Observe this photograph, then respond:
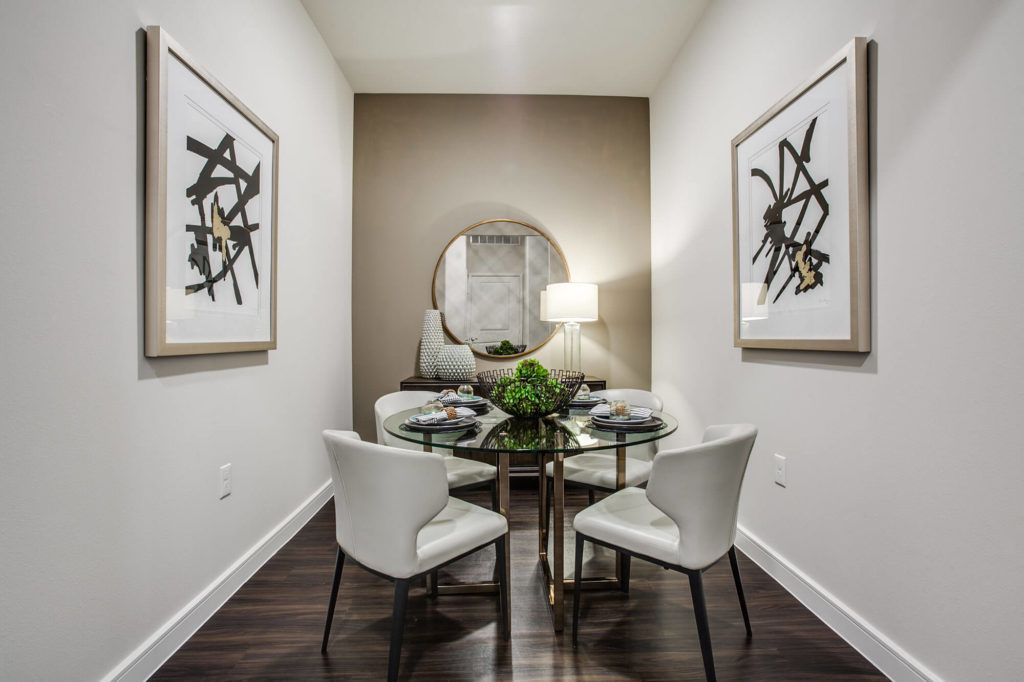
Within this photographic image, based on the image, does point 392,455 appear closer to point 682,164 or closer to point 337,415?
point 337,415

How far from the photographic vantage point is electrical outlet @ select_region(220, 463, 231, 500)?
1799 millimetres

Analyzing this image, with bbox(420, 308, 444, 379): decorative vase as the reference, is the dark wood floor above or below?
below

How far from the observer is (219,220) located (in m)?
1.77

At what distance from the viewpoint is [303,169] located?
2596 millimetres

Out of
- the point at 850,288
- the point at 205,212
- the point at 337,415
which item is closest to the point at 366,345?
the point at 337,415

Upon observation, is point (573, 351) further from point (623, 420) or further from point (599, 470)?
point (623, 420)

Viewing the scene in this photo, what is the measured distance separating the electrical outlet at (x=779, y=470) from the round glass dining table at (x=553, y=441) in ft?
1.78

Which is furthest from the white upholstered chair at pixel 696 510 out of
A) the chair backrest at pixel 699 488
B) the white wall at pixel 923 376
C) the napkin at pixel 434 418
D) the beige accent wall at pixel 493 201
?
the beige accent wall at pixel 493 201

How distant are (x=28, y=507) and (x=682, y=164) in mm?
3244

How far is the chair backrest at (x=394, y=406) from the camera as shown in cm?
200

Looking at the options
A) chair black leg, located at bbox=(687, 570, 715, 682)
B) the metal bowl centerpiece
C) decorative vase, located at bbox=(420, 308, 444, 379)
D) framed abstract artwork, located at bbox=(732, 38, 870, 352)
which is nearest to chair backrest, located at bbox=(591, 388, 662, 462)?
framed abstract artwork, located at bbox=(732, 38, 870, 352)

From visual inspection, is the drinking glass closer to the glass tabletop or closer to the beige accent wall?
the glass tabletop

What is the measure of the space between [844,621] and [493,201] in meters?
3.02

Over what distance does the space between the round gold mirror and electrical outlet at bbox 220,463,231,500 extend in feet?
5.93
